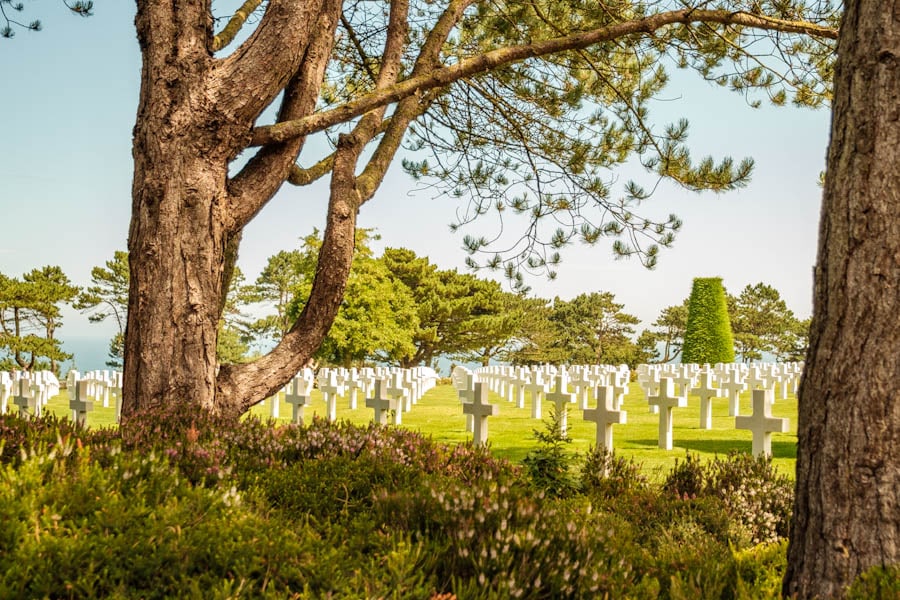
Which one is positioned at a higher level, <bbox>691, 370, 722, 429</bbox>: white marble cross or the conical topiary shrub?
the conical topiary shrub

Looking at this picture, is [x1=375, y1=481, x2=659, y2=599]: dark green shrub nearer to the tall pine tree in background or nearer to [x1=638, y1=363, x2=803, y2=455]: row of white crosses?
[x1=638, y1=363, x2=803, y2=455]: row of white crosses

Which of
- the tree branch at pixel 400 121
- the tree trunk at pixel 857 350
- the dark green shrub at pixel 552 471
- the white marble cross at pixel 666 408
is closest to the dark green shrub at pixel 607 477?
the dark green shrub at pixel 552 471

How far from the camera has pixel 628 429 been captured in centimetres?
1170

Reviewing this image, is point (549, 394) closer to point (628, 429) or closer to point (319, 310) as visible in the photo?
point (628, 429)

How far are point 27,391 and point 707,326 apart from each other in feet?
66.8

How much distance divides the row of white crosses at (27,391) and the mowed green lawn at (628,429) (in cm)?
57

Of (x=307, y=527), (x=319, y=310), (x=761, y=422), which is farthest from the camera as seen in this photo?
(x=761, y=422)

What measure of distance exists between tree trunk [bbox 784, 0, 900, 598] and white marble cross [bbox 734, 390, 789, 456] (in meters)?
5.12

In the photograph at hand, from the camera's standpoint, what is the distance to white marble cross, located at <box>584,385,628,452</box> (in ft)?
25.7

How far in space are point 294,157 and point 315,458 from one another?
2677 millimetres

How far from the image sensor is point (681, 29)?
765cm

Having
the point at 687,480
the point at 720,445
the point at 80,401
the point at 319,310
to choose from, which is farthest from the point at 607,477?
the point at 80,401

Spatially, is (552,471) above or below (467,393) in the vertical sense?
below

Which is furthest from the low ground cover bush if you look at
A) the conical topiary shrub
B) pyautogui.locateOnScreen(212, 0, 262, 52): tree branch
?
the conical topiary shrub
